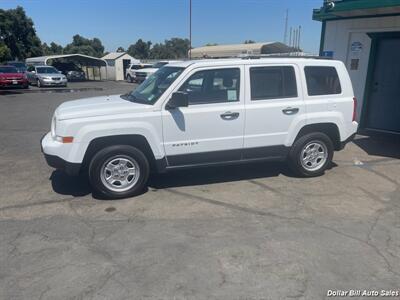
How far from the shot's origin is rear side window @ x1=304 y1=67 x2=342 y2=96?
19.1 ft

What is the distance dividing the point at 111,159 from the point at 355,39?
26.1 feet

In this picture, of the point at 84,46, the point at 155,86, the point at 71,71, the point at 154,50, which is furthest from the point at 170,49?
the point at 155,86

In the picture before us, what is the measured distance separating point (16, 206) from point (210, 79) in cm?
321

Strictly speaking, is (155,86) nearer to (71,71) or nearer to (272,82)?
(272,82)

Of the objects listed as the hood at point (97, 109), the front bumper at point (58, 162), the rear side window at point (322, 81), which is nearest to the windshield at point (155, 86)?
the hood at point (97, 109)

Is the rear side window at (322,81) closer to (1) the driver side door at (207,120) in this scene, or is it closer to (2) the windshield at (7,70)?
(1) the driver side door at (207,120)

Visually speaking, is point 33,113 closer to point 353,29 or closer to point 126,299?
point 353,29

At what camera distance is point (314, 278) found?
3.28 m

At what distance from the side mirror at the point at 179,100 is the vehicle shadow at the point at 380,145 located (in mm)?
4862

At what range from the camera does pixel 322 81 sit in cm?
593

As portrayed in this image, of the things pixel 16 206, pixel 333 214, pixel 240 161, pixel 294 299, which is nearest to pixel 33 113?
pixel 16 206

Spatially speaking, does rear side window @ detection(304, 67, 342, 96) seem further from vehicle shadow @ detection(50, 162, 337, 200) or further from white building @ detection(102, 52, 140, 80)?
white building @ detection(102, 52, 140, 80)

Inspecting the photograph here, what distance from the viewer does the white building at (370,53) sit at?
9078mm

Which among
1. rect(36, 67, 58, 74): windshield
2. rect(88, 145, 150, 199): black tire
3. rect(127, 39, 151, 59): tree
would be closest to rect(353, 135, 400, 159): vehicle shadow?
rect(88, 145, 150, 199): black tire
